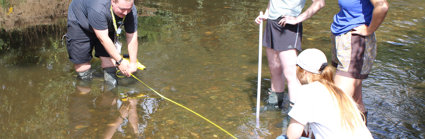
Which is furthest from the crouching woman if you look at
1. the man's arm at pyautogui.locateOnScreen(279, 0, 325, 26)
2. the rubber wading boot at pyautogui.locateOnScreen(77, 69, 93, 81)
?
the rubber wading boot at pyautogui.locateOnScreen(77, 69, 93, 81)

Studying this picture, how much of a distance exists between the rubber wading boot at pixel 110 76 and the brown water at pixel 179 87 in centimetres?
15

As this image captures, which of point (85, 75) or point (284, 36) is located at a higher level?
point (284, 36)

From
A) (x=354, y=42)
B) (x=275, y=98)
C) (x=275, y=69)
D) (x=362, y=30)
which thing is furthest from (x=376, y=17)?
(x=275, y=98)

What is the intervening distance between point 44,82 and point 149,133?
7.13ft

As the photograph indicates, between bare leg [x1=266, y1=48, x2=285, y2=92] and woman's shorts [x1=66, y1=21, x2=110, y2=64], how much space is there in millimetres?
2316

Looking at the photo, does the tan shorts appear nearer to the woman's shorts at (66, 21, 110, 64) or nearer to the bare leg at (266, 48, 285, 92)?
the bare leg at (266, 48, 285, 92)

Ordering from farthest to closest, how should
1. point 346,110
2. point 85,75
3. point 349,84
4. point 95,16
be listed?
point 85,75 → point 95,16 → point 349,84 → point 346,110

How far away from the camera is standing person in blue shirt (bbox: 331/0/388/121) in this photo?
3.38 metres

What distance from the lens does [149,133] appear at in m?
4.11

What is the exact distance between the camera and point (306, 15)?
394 cm

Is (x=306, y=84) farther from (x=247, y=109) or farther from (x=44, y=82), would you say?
(x=44, y=82)

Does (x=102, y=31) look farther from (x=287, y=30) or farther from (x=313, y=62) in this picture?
(x=313, y=62)

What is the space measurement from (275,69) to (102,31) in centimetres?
201

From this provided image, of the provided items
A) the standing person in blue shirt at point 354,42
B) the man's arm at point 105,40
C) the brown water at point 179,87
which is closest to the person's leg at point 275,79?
the brown water at point 179,87
